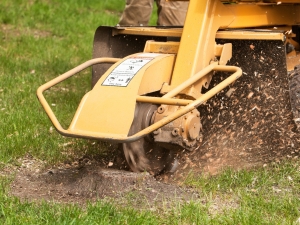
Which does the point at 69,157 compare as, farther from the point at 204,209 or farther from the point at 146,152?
the point at 204,209

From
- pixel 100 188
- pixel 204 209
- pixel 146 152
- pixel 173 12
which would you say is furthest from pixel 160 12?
pixel 204 209

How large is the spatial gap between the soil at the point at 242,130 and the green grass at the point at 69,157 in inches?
4.3

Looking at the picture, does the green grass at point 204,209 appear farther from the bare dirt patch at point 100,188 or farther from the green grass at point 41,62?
the green grass at point 41,62

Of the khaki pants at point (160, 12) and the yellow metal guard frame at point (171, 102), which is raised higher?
the khaki pants at point (160, 12)

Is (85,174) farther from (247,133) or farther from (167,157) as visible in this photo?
(247,133)

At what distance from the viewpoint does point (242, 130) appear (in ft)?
12.0

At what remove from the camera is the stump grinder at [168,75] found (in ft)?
10.1

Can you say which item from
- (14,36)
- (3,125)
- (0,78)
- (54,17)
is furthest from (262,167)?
(54,17)

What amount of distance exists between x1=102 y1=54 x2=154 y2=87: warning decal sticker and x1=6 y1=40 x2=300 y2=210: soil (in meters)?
0.47

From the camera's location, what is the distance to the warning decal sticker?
3.22m

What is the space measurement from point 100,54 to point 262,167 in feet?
4.09

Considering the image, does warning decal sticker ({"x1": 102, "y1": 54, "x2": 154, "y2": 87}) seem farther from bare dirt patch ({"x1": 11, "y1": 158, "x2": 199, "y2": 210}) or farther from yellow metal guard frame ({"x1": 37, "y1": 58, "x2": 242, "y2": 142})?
bare dirt patch ({"x1": 11, "y1": 158, "x2": 199, "y2": 210})

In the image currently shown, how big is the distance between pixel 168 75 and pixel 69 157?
0.83 meters

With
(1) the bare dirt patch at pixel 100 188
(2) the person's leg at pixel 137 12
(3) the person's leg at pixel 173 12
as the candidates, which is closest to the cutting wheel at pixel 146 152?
(1) the bare dirt patch at pixel 100 188
